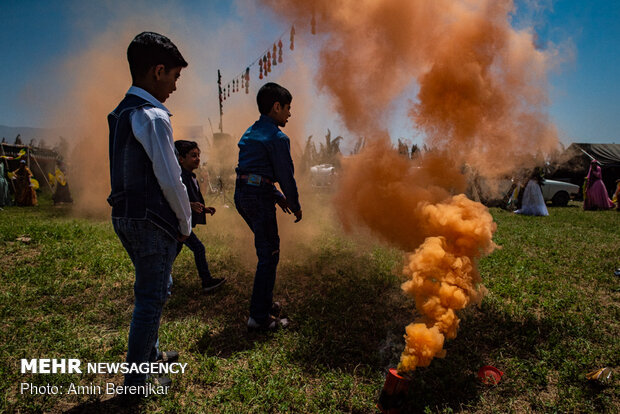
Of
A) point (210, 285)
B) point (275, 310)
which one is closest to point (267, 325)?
point (275, 310)

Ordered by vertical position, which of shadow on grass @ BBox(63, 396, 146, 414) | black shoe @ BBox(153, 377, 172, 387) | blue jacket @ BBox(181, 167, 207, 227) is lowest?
shadow on grass @ BBox(63, 396, 146, 414)

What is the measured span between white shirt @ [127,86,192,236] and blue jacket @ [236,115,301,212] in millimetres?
1233

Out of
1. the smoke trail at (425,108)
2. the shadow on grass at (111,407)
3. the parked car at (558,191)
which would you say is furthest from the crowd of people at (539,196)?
the shadow on grass at (111,407)

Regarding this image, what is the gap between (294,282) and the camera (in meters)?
4.89

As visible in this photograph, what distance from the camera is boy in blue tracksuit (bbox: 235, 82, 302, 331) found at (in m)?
3.39

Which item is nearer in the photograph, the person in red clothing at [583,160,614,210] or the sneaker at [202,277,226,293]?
the sneaker at [202,277,226,293]

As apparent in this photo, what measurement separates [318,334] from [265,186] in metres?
1.65

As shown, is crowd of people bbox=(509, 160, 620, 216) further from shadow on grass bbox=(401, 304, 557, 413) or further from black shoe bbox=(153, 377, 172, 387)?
black shoe bbox=(153, 377, 172, 387)

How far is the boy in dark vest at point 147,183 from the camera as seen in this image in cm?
212

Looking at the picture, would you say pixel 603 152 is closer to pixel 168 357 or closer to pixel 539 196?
pixel 539 196

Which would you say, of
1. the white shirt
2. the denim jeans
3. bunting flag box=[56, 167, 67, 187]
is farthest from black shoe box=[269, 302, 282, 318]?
bunting flag box=[56, 167, 67, 187]

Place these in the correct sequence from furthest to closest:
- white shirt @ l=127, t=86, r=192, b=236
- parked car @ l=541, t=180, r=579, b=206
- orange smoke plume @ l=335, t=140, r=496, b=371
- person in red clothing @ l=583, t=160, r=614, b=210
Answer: parked car @ l=541, t=180, r=579, b=206 < person in red clothing @ l=583, t=160, r=614, b=210 < orange smoke plume @ l=335, t=140, r=496, b=371 < white shirt @ l=127, t=86, r=192, b=236

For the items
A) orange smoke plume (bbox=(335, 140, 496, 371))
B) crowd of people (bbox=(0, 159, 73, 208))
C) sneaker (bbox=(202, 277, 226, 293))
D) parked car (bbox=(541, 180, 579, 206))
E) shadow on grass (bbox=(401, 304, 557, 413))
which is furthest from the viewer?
parked car (bbox=(541, 180, 579, 206))

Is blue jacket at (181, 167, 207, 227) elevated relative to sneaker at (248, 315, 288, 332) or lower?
elevated
